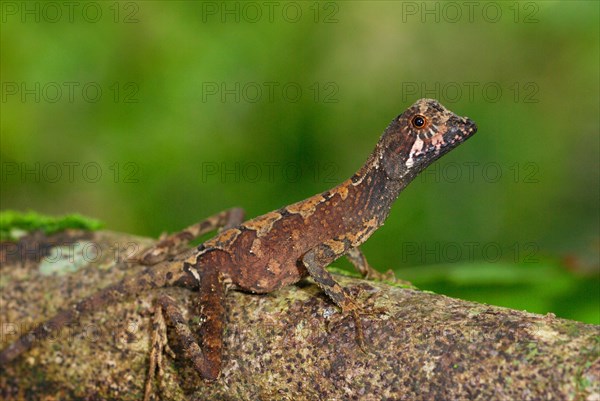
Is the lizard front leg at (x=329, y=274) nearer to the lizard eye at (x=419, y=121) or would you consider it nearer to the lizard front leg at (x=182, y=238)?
the lizard eye at (x=419, y=121)

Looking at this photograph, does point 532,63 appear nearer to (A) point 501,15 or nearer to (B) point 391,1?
(A) point 501,15

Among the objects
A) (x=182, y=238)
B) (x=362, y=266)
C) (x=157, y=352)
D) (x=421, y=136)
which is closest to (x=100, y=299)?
(x=157, y=352)

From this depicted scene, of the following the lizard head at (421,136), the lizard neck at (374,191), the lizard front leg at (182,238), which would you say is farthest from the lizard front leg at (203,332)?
the lizard head at (421,136)

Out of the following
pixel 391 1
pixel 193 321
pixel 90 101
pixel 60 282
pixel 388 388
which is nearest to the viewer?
pixel 388 388

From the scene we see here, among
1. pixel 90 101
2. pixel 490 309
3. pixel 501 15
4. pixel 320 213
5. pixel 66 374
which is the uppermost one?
pixel 501 15

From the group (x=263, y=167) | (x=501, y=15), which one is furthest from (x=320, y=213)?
(x=501, y=15)

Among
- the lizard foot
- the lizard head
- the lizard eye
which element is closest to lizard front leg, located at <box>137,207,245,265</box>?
the lizard foot

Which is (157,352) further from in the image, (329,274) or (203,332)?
(329,274)
